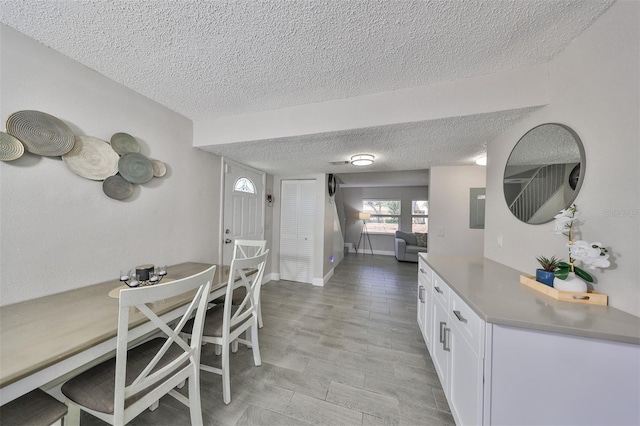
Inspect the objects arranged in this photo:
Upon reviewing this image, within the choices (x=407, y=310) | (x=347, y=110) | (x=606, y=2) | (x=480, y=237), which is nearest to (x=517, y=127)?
(x=606, y=2)

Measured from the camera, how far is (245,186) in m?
3.23

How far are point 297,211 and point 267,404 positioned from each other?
2926 mm

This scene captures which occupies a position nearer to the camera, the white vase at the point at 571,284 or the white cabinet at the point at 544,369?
the white cabinet at the point at 544,369

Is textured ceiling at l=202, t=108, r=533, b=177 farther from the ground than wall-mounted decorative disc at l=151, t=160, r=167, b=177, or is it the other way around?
textured ceiling at l=202, t=108, r=533, b=177

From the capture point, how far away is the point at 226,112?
209cm

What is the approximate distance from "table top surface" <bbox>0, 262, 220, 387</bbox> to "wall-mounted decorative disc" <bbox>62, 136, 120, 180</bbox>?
33.3 inches

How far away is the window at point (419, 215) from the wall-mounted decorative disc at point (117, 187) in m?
6.87

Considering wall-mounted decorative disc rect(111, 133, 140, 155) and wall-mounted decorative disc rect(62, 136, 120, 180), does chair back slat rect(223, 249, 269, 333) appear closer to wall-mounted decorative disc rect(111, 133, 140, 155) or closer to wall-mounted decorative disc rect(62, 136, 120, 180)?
wall-mounted decorative disc rect(62, 136, 120, 180)

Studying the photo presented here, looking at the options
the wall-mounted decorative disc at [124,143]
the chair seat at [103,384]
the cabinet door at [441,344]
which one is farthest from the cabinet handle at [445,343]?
the wall-mounted decorative disc at [124,143]

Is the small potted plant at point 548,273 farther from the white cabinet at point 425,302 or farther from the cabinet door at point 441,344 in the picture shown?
the white cabinet at point 425,302

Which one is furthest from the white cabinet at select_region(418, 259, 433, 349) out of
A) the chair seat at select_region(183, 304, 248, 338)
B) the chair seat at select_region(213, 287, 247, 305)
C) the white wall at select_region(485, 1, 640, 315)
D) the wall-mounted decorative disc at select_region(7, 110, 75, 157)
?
the wall-mounted decorative disc at select_region(7, 110, 75, 157)

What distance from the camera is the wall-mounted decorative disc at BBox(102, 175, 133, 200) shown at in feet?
5.16

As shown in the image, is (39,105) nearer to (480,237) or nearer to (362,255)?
(480,237)

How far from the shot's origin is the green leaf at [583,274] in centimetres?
102
